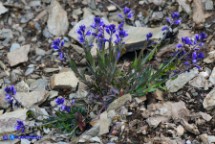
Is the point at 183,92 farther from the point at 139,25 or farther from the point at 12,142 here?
the point at 12,142

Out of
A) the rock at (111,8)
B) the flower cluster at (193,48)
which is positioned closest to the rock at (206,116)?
the flower cluster at (193,48)

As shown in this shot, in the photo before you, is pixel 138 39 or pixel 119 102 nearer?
pixel 119 102

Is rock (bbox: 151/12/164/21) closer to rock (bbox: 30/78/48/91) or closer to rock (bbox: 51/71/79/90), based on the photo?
rock (bbox: 51/71/79/90)

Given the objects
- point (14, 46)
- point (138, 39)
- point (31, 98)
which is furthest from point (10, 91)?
point (138, 39)

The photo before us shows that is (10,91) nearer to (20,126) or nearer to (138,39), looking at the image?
(20,126)

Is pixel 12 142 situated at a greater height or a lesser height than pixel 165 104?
lesser

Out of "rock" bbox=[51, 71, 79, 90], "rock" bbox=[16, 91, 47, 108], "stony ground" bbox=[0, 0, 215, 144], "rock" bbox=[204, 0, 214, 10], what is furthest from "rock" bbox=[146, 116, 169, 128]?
"rock" bbox=[204, 0, 214, 10]

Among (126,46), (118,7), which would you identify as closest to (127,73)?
(126,46)
